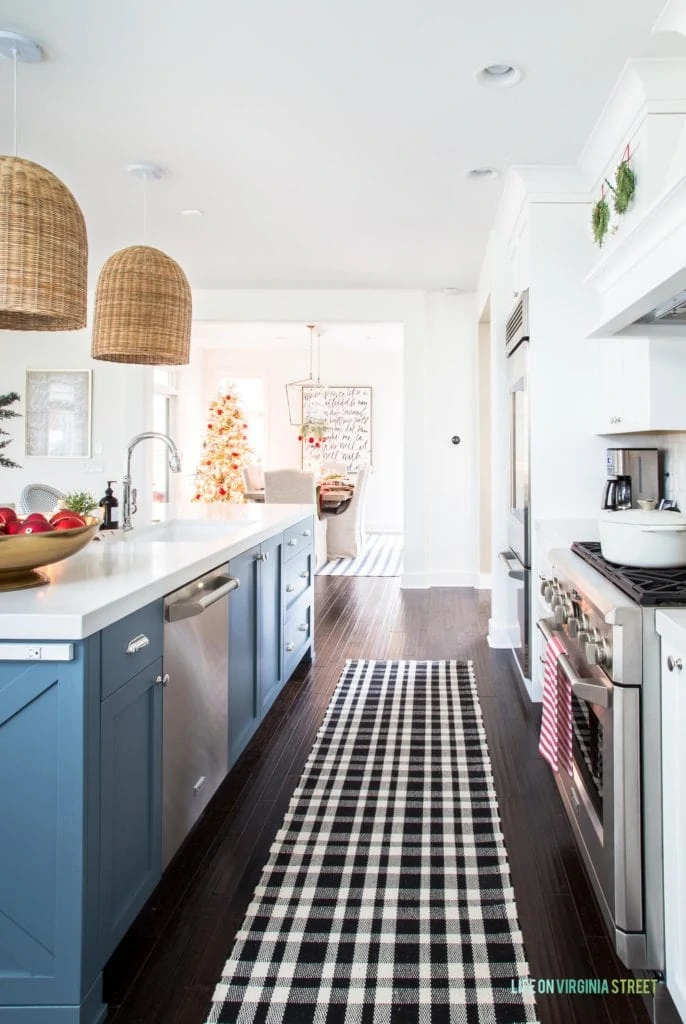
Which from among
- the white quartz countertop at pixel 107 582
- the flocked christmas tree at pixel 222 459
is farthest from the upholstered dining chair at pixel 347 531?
the white quartz countertop at pixel 107 582

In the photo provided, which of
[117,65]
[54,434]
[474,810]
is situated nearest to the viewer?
[474,810]

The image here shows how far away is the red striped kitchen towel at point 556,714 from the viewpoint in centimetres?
200

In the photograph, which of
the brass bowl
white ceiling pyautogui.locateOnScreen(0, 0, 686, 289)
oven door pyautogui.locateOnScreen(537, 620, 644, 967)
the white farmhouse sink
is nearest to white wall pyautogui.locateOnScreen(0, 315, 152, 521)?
white ceiling pyautogui.locateOnScreen(0, 0, 686, 289)

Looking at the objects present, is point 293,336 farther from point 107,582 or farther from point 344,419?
point 107,582

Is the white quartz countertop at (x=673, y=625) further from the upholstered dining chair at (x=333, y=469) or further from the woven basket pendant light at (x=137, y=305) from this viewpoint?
the upholstered dining chair at (x=333, y=469)

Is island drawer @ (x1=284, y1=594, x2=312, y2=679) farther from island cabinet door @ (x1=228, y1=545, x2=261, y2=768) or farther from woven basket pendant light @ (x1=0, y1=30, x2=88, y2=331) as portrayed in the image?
woven basket pendant light @ (x1=0, y1=30, x2=88, y2=331)

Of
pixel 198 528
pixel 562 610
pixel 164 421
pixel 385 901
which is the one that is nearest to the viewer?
pixel 385 901

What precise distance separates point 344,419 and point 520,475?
6.88 meters

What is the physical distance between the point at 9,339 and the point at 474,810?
253 inches

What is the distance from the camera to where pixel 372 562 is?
816 centimetres

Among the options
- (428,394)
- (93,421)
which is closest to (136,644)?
(428,394)

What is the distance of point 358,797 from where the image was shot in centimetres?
250

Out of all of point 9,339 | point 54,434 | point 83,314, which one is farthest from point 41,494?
point 83,314

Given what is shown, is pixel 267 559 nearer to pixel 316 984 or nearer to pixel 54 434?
pixel 316 984
